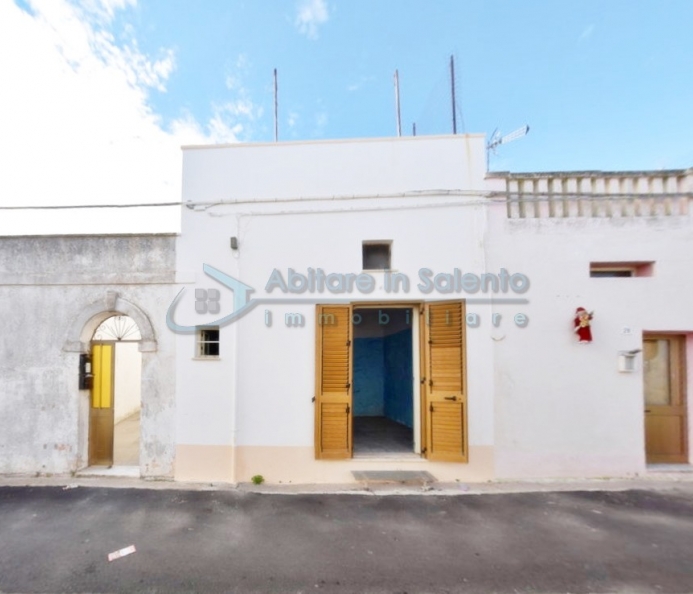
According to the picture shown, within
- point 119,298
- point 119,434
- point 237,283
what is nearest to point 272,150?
point 237,283

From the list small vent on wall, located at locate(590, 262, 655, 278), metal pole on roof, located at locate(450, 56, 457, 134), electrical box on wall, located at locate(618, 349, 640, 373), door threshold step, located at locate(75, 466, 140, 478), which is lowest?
door threshold step, located at locate(75, 466, 140, 478)

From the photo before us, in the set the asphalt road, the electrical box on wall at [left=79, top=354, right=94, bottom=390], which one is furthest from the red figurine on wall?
the electrical box on wall at [left=79, top=354, right=94, bottom=390]

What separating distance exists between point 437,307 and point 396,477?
8.88 feet

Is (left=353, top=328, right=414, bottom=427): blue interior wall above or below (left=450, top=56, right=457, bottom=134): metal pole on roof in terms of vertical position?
below

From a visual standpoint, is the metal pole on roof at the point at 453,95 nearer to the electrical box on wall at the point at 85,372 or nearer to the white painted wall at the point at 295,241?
the white painted wall at the point at 295,241

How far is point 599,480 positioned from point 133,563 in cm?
635

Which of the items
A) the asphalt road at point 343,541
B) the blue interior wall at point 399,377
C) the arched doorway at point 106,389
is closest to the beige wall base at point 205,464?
the asphalt road at point 343,541

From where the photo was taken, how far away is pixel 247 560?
335 centimetres

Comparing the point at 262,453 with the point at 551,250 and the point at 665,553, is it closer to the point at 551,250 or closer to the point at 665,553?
the point at 665,553

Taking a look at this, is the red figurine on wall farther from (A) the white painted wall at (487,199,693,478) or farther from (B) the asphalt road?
(B) the asphalt road

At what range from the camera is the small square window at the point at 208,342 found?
5.35 metres

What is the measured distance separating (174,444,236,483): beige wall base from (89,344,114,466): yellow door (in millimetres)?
1507

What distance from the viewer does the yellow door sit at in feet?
18.1

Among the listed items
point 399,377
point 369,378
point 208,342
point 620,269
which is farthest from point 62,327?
point 620,269
